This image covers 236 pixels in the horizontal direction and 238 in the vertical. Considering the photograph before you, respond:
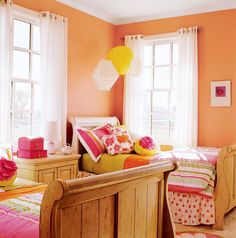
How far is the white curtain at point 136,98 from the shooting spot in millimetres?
→ 5527

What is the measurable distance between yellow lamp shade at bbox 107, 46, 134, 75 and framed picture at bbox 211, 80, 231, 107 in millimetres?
1302

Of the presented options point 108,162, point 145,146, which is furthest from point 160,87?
point 108,162

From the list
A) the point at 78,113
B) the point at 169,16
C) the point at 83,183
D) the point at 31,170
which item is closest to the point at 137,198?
the point at 83,183

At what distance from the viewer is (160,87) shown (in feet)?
18.2

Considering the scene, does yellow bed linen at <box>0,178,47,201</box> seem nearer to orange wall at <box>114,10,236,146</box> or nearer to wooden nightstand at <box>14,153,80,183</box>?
wooden nightstand at <box>14,153,80,183</box>

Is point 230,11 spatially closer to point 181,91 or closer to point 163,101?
point 181,91

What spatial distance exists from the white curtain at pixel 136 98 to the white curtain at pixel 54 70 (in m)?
1.35

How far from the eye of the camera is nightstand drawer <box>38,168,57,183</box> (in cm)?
350

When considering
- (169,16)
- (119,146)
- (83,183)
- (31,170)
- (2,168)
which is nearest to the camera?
(83,183)

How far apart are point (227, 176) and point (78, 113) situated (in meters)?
2.36

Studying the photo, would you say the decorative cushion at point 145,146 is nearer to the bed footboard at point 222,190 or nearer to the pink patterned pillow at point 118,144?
the pink patterned pillow at point 118,144

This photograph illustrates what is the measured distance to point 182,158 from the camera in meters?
3.88

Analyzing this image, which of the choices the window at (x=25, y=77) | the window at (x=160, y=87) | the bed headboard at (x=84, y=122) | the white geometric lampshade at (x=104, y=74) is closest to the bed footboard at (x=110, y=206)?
the window at (x=25, y=77)

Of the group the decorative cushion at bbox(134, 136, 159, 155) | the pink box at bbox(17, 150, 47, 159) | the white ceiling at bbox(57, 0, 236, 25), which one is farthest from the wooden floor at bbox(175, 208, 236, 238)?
the white ceiling at bbox(57, 0, 236, 25)
